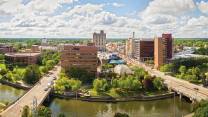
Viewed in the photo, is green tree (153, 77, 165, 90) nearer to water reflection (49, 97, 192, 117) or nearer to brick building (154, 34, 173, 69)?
water reflection (49, 97, 192, 117)

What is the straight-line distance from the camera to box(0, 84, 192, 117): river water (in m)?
38.8

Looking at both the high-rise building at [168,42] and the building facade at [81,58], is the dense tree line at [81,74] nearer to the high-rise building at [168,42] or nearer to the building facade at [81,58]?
the building facade at [81,58]

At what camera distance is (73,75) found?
56.8m

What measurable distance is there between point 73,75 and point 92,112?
706 inches

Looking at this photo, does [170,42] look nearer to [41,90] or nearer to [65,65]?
[65,65]

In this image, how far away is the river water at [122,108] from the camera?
3881 cm

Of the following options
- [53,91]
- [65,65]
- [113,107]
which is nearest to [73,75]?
[65,65]

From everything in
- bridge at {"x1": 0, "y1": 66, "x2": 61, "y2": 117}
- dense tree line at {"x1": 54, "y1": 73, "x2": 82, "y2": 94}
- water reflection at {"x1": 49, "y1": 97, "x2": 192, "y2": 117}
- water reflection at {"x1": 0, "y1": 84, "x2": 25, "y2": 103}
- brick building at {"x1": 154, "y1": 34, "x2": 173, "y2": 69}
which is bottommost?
water reflection at {"x1": 49, "y1": 97, "x2": 192, "y2": 117}

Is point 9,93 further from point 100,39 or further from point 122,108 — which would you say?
point 100,39

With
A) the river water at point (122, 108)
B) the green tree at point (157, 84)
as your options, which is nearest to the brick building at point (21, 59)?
the river water at point (122, 108)

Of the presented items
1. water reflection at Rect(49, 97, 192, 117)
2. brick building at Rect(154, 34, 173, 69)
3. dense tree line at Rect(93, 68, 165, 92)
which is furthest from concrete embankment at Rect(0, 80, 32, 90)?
brick building at Rect(154, 34, 173, 69)

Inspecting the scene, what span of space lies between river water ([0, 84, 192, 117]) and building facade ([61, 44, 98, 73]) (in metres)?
14.2

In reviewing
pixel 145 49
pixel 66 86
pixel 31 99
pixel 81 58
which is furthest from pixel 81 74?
pixel 145 49

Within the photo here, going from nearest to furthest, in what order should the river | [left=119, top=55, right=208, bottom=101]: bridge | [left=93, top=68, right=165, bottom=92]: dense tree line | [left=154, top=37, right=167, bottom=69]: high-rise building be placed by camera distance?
[left=119, top=55, right=208, bottom=101]: bridge, the river, [left=93, top=68, right=165, bottom=92]: dense tree line, [left=154, top=37, right=167, bottom=69]: high-rise building
